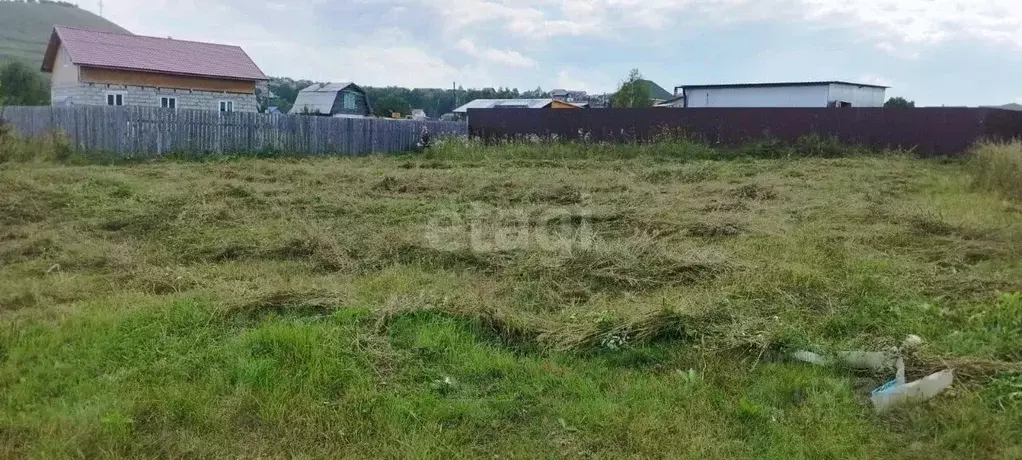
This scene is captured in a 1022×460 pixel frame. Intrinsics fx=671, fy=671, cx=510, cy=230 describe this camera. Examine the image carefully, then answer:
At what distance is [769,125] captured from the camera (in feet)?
54.4

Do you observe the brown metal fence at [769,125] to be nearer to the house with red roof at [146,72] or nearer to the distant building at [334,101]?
the house with red roof at [146,72]

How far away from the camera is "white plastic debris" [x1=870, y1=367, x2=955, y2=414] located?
2848mm

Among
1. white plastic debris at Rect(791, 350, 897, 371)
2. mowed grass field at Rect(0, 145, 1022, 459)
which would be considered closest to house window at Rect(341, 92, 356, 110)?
mowed grass field at Rect(0, 145, 1022, 459)

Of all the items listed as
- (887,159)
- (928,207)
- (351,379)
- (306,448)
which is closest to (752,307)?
(351,379)

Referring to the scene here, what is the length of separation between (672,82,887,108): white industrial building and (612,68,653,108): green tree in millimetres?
2511

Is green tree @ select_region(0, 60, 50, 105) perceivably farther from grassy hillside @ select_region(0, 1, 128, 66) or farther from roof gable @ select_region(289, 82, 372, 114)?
grassy hillside @ select_region(0, 1, 128, 66)

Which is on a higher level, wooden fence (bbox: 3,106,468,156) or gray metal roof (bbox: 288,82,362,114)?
gray metal roof (bbox: 288,82,362,114)

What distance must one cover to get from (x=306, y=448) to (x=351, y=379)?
486 millimetres

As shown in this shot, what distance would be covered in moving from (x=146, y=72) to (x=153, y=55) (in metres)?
0.97

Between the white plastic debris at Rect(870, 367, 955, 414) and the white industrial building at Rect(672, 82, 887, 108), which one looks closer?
the white plastic debris at Rect(870, 367, 955, 414)

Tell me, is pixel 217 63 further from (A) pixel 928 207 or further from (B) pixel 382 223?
(A) pixel 928 207

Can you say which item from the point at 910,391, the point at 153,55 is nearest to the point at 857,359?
the point at 910,391

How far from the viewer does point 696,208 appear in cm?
771

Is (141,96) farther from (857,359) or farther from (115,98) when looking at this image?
(857,359)
